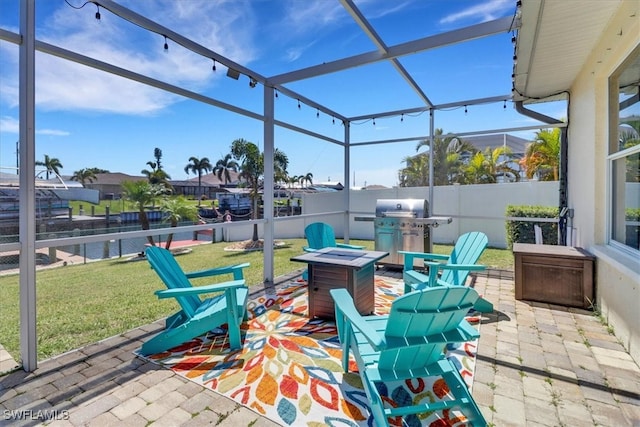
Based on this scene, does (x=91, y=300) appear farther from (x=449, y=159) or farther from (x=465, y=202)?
(x=449, y=159)

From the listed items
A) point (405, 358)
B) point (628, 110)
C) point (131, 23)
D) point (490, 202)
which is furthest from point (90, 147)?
point (490, 202)

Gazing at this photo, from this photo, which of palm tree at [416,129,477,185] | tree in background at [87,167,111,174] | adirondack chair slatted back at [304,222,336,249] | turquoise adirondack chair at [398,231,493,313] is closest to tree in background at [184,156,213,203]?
tree in background at [87,167,111,174]

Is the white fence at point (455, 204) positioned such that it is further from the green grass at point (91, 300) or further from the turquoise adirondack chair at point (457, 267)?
the turquoise adirondack chair at point (457, 267)

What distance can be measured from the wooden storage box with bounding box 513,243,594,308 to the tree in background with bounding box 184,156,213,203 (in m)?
4.11

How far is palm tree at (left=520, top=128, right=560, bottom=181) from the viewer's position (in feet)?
27.0

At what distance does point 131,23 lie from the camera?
2.95m

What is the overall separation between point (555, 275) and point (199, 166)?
14.9ft

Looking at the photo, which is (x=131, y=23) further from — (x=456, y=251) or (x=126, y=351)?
(x=456, y=251)

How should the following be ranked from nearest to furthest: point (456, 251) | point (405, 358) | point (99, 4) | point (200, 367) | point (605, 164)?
point (405, 358), point (200, 367), point (99, 4), point (605, 164), point (456, 251)

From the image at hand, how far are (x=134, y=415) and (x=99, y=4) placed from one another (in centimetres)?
308

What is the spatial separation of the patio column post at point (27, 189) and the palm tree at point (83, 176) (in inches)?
25.2

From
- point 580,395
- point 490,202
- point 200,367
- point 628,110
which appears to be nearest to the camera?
point 580,395

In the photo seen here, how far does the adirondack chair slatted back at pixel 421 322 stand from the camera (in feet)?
5.56

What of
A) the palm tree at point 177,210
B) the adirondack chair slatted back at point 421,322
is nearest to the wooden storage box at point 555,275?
the adirondack chair slatted back at point 421,322
